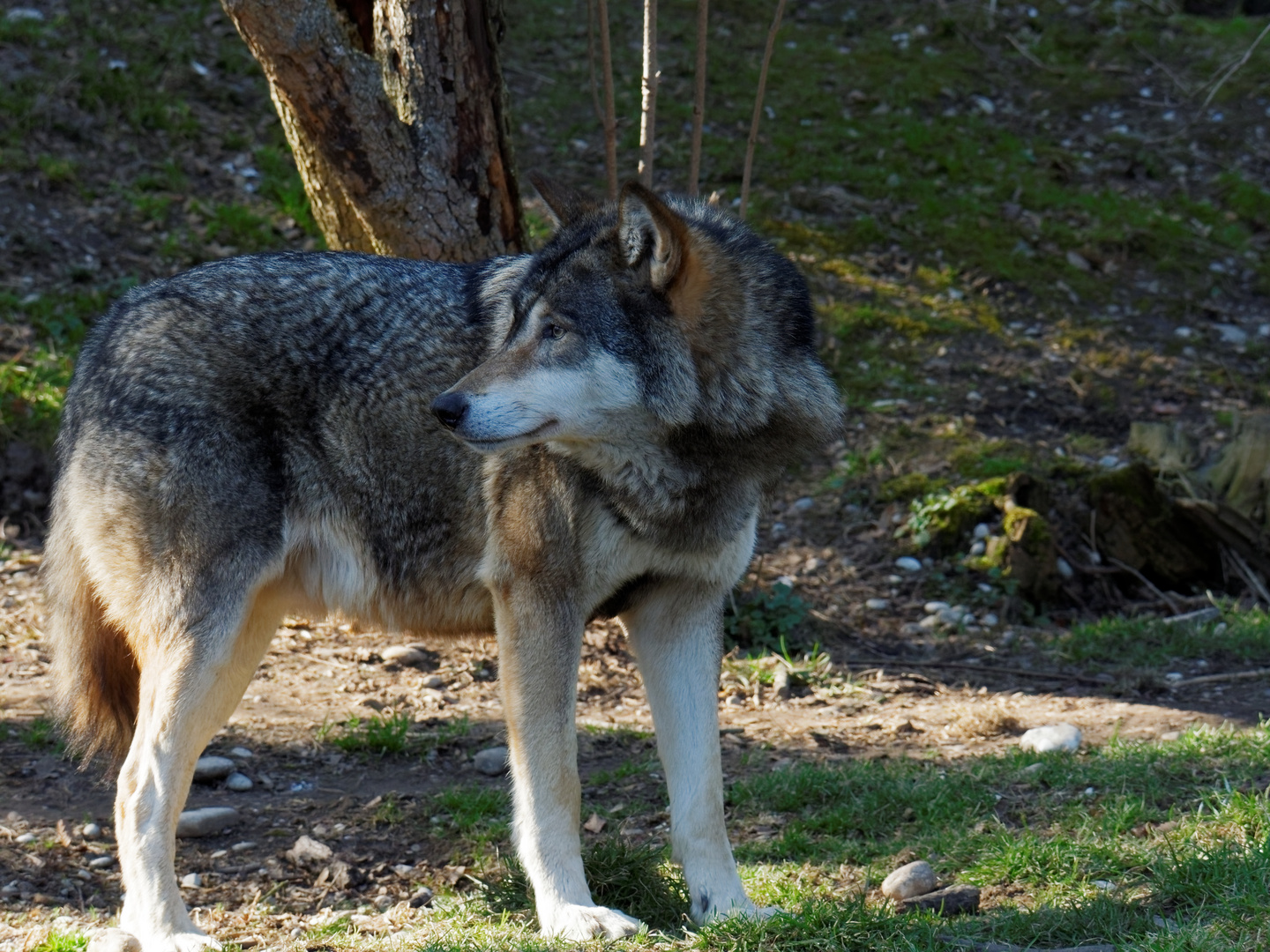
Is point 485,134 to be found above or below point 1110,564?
above

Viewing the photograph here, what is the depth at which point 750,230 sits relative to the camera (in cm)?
393

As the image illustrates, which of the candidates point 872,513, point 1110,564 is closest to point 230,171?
point 872,513

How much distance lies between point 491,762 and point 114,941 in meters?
1.80

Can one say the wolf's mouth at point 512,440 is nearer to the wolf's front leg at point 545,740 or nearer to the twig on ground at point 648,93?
the wolf's front leg at point 545,740

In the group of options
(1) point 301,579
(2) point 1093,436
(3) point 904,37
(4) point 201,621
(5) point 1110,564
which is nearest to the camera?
(4) point 201,621

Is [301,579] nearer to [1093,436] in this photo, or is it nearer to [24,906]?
[24,906]

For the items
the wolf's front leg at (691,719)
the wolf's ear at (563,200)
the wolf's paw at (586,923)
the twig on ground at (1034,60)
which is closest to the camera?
the wolf's paw at (586,923)

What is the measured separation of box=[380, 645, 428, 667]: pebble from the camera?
5.96 metres

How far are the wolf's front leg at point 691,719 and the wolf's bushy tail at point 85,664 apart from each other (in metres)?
1.76

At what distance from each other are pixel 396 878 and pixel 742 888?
48.8 inches

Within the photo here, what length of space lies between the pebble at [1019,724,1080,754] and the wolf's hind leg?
10.1 feet

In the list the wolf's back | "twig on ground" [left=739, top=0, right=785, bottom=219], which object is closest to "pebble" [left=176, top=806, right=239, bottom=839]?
the wolf's back

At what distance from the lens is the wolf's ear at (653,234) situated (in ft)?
11.3

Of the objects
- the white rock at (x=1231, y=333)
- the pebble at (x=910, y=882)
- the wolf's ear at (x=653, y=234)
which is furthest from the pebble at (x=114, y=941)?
the white rock at (x=1231, y=333)
